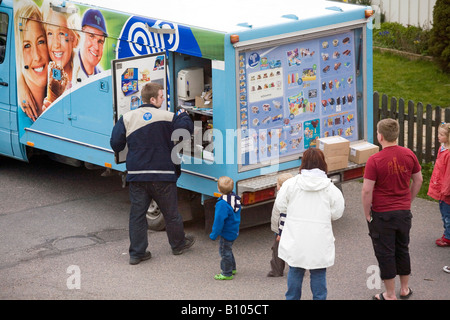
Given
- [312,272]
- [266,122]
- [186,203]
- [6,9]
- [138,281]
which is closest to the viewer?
[312,272]

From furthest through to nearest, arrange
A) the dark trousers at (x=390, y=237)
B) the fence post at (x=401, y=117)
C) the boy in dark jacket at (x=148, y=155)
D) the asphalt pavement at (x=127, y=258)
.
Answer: the fence post at (x=401, y=117), the boy in dark jacket at (x=148, y=155), the asphalt pavement at (x=127, y=258), the dark trousers at (x=390, y=237)

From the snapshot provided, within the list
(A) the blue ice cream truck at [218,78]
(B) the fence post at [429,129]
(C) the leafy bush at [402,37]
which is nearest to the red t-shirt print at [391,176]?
(A) the blue ice cream truck at [218,78]

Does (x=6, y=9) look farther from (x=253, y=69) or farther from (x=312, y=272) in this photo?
(x=312, y=272)

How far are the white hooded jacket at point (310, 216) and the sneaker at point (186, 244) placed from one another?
2350 mm

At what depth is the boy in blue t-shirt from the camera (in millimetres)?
7473

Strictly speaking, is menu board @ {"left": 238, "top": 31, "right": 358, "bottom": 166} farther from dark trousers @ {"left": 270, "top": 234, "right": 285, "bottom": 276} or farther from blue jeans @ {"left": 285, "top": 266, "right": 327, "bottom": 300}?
blue jeans @ {"left": 285, "top": 266, "right": 327, "bottom": 300}

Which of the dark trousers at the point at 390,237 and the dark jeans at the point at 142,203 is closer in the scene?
the dark trousers at the point at 390,237

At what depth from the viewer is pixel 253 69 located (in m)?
8.19

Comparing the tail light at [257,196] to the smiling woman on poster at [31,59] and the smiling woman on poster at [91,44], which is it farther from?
the smiling woman on poster at [31,59]

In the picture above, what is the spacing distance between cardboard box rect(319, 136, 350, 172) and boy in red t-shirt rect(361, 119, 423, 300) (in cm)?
176

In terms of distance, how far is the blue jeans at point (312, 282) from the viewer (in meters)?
6.41

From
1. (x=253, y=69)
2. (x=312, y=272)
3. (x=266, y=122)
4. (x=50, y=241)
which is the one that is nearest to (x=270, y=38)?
(x=253, y=69)

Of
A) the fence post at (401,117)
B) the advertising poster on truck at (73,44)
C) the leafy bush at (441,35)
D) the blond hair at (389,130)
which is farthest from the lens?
the leafy bush at (441,35)

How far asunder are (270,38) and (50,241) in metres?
3.29
